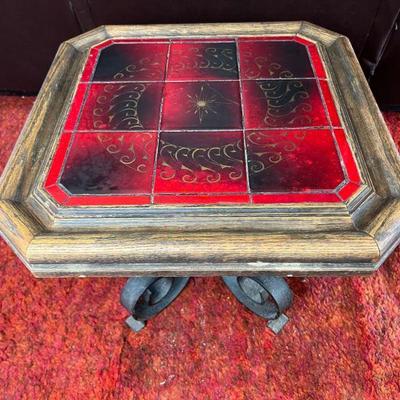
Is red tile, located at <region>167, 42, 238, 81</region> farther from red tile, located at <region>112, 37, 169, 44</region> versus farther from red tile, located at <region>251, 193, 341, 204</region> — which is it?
red tile, located at <region>251, 193, 341, 204</region>

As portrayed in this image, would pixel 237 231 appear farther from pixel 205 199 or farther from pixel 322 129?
pixel 322 129

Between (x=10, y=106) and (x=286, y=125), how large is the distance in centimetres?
154

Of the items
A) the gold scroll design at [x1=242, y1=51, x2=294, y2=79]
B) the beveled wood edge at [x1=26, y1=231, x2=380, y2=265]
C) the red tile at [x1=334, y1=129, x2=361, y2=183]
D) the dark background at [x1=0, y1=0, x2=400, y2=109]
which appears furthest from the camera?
the dark background at [x1=0, y1=0, x2=400, y2=109]

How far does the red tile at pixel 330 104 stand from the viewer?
3.29 feet

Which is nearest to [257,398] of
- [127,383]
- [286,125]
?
[127,383]

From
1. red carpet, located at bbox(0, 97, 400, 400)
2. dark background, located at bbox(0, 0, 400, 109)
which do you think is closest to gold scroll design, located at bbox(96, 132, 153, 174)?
red carpet, located at bbox(0, 97, 400, 400)

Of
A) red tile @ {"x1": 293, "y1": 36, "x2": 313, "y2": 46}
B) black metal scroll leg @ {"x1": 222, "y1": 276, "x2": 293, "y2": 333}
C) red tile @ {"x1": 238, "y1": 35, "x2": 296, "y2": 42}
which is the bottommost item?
black metal scroll leg @ {"x1": 222, "y1": 276, "x2": 293, "y2": 333}

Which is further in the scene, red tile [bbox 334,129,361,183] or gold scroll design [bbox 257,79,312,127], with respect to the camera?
gold scroll design [bbox 257,79,312,127]

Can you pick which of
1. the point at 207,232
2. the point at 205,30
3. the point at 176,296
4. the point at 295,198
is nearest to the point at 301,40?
the point at 205,30

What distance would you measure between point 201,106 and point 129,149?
8.9 inches

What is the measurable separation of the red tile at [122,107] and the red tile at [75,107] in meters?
0.02

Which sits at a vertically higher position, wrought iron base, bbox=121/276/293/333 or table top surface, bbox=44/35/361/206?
table top surface, bbox=44/35/361/206

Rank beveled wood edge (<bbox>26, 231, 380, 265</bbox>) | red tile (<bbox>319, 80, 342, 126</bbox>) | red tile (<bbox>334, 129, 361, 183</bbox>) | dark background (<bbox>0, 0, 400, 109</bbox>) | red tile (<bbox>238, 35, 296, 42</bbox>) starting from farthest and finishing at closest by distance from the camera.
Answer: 1. dark background (<bbox>0, 0, 400, 109</bbox>)
2. red tile (<bbox>238, 35, 296, 42</bbox>)
3. red tile (<bbox>319, 80, 342, 126</bbox>)
4. red tile (<bbox>334, 129, 361, 183</bbox>)
5. beveled wood edge (<bbox>26, 231, 380, 265</bbox>)

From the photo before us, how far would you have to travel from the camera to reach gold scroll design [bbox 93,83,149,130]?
3.34 ft
